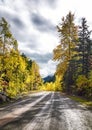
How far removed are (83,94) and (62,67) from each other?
7.87 meters

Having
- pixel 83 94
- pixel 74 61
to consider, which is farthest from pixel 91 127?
pixel 74 61

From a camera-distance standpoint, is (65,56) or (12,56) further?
(65,56)

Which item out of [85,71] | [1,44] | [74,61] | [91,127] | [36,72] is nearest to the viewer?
[91,127]

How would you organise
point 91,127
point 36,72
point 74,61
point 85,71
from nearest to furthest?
point 91,127
point 85,71
point 74,61
point 36,72

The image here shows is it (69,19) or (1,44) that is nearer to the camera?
(1,44)

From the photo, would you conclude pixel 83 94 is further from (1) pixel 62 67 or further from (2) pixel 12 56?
(2) pixel 12 56

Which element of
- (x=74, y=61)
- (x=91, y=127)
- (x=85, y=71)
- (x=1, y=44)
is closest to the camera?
(x=91, y=127)

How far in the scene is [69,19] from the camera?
4641cm

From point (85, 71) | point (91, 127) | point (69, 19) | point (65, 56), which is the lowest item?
point (91, 127)

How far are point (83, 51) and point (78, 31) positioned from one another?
4249mm

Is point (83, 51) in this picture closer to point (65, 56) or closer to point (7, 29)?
point (65, 56)

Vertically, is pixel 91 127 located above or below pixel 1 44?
below

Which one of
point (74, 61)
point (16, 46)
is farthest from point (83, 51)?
point (16, 46)

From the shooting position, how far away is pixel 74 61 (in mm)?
43750
